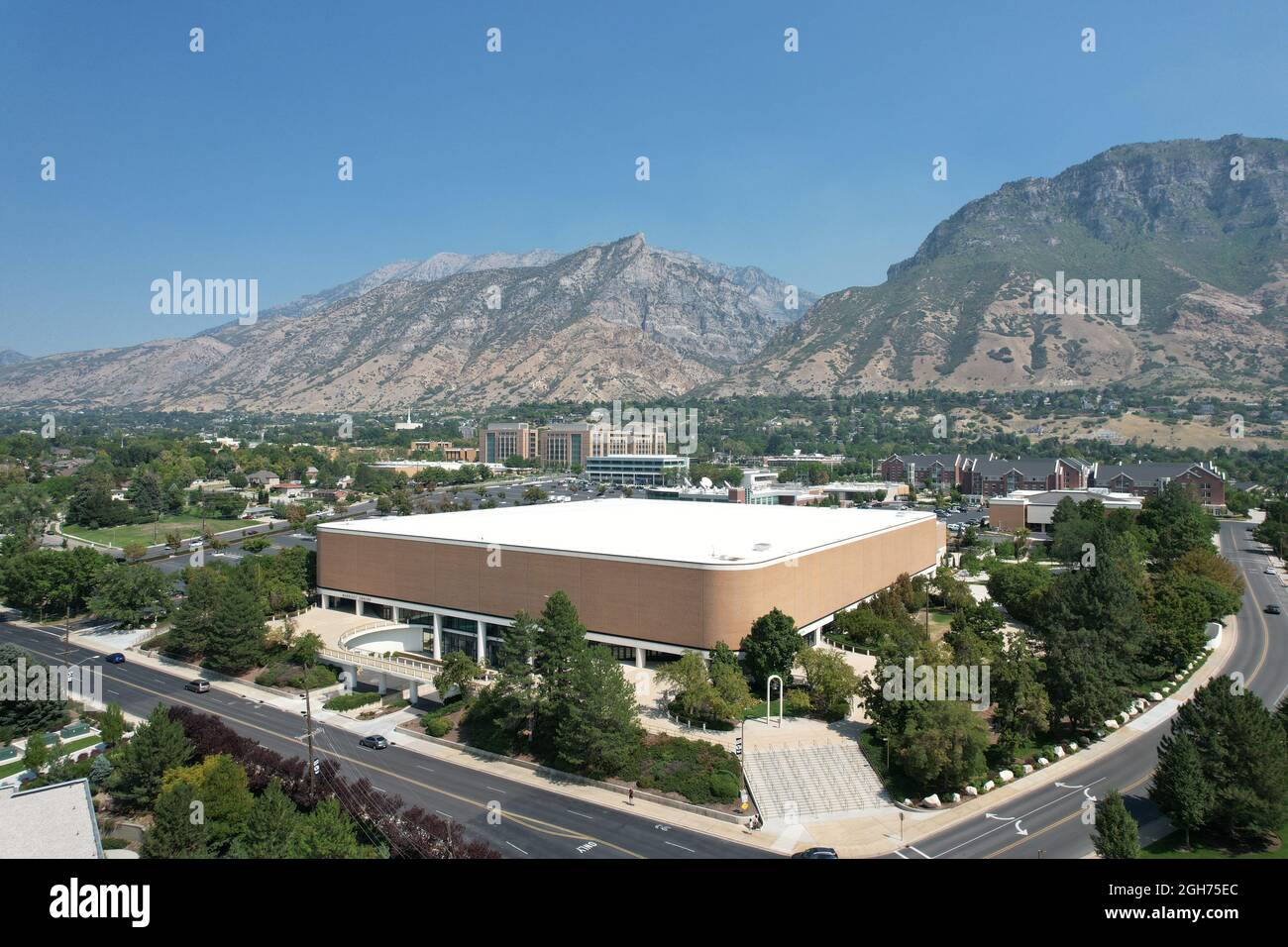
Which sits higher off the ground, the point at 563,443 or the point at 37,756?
the point at 563,443

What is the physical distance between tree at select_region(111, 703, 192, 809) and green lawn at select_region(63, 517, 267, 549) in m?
53.7

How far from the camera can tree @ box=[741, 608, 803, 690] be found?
3088cm

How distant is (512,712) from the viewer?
27.4 m

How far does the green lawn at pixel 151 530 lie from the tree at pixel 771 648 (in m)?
60.6

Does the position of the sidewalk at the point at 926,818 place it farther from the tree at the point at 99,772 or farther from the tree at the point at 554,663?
the tree at the point at 99,772

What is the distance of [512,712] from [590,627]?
893cm

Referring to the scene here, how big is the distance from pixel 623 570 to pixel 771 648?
24.7 feet

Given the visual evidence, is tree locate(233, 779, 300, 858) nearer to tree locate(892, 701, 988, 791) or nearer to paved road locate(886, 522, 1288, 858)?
paved road locate(886, 522, 1288, 858)

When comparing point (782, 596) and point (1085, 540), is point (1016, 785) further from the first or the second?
point (1085, 540)

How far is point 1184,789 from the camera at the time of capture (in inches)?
784

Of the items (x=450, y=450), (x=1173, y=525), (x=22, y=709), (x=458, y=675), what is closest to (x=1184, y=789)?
(x=458, y=675)

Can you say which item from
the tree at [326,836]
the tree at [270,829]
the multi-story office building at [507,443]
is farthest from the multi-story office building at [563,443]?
the tree at [326,836]

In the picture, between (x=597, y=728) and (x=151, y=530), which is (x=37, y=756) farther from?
(x=151, y=530)
